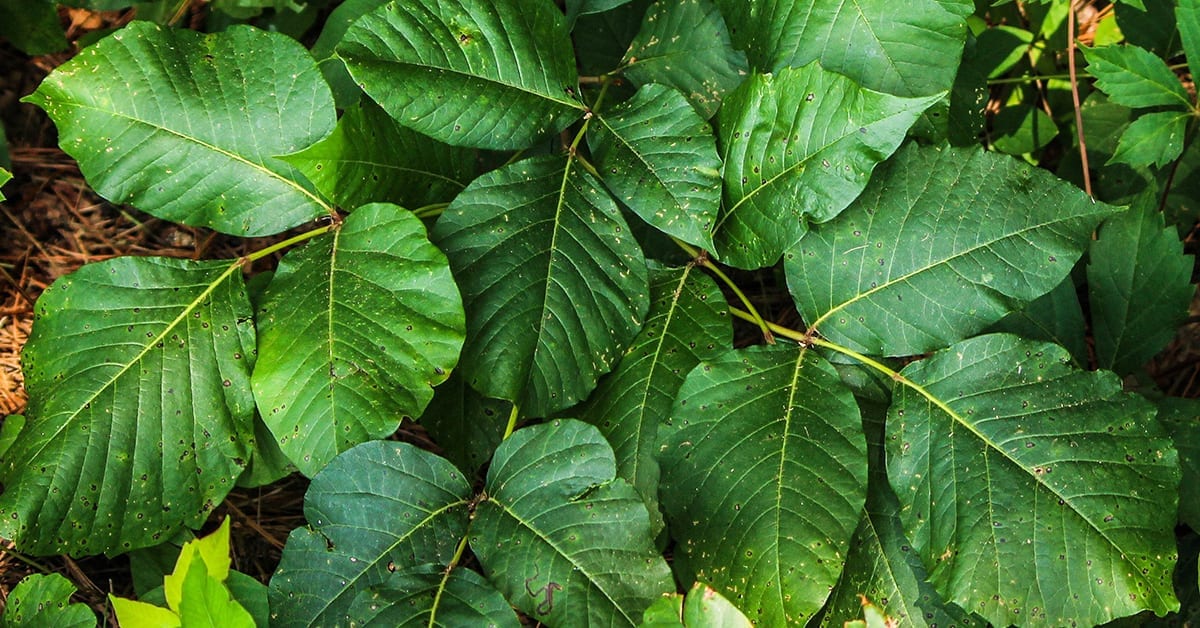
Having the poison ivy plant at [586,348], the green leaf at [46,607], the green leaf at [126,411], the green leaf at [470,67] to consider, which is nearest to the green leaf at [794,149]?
the poison ivy plant at [586,348]

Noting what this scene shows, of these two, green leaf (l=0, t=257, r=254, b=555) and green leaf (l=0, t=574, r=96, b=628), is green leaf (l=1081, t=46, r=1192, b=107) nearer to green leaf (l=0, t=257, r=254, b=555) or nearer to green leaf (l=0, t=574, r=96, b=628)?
green leaf (l=0, t=257, r=254, b=555)

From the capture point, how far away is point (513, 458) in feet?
4.66

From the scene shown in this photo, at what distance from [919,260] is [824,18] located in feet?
1.40

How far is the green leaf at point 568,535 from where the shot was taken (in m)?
1.32

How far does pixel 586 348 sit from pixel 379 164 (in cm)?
46

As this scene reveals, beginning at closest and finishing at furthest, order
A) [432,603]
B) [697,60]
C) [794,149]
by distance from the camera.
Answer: [432,603] → [794,149] → [697,60]

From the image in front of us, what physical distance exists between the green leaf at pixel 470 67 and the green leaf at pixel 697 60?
0.21 meters

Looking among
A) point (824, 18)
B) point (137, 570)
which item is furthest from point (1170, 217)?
point (137, 570)

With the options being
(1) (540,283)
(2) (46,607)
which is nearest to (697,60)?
(1) (540,283)

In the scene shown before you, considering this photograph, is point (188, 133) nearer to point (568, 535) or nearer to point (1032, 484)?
point (568, 535)

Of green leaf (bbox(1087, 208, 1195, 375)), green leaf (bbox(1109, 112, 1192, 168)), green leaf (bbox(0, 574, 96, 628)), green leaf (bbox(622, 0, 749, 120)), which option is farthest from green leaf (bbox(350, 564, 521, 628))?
green leaf (bbox(1109, 112, 1192, 168))

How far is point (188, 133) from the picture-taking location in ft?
4.98

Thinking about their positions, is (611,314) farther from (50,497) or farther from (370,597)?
(50,497)

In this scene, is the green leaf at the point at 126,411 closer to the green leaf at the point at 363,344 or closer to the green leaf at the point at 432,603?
the green leaf at the point at 363,344
